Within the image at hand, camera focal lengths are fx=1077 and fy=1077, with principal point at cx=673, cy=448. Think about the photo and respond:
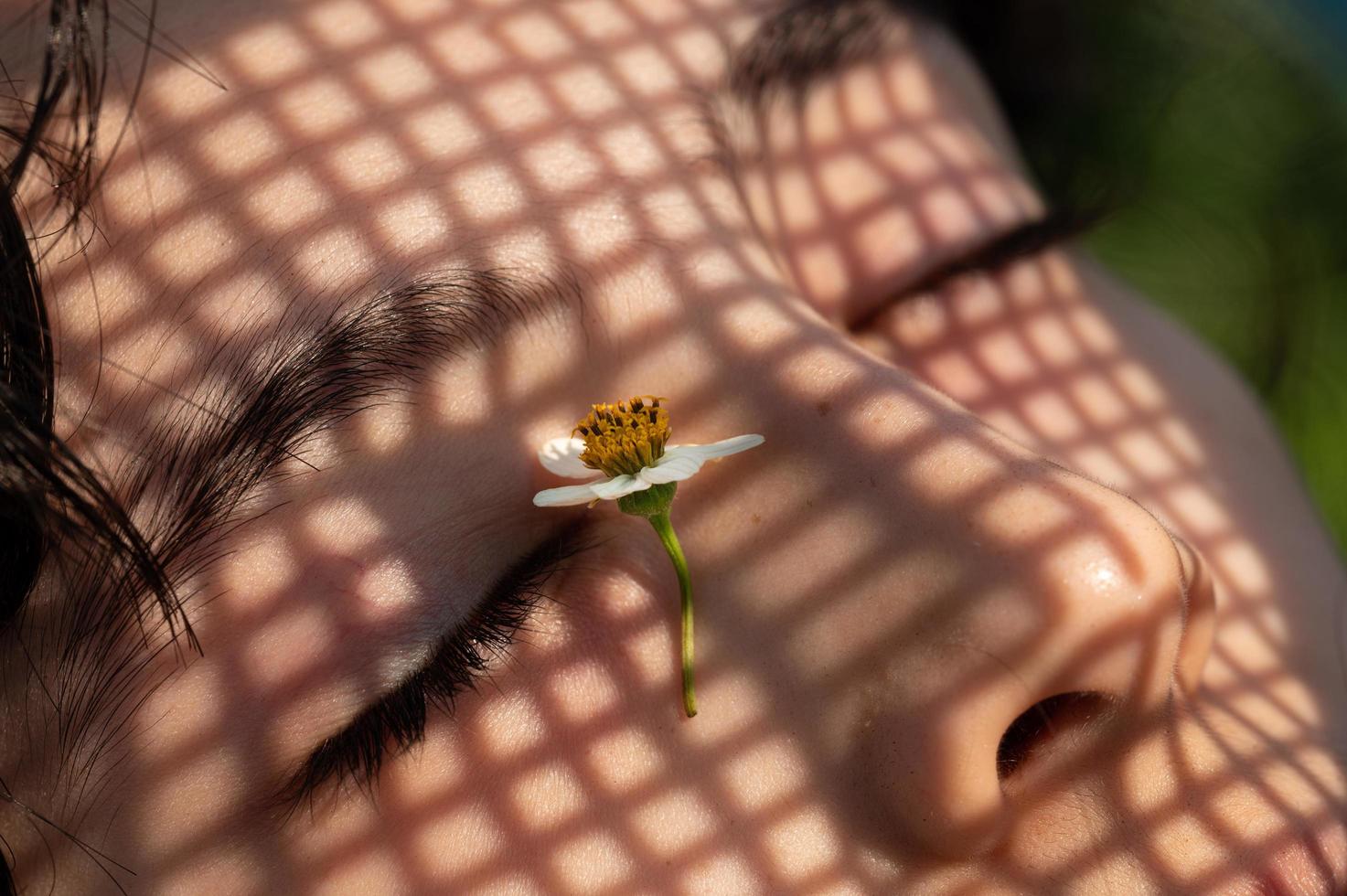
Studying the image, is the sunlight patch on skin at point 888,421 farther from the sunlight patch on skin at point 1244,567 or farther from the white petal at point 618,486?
the sunlight patch on skin at point 1244,567

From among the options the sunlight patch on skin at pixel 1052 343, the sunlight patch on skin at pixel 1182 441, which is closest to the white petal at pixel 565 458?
the sunlight patch on skin at pixel 1052 343

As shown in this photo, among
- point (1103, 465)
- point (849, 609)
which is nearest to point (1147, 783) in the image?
point (849, 609)

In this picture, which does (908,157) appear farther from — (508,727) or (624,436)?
(508,727)

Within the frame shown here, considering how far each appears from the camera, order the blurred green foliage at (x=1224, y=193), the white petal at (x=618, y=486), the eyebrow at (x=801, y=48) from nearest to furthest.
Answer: the white petal at (x=618, y=486)
the eyebrow at (x=801, y=48)
the blurred green foliage at (x=1224, y=193)

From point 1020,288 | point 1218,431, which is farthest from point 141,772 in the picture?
point 1218,431

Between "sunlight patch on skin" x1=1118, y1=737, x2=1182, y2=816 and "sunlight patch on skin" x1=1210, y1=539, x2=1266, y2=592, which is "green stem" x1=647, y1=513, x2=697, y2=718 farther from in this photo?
"sunlight patch on skin" x1=1210, y1=539, x2=1266, y2=592

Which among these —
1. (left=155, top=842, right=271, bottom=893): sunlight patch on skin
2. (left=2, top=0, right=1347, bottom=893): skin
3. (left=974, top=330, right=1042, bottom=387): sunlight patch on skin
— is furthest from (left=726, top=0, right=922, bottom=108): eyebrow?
(left=155, top=842, right=271, bottom=893): sunlight patch on skin
